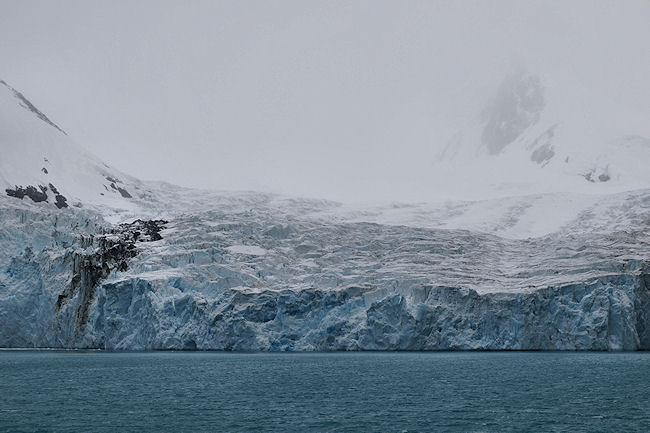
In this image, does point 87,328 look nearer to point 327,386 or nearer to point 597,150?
point 327,386

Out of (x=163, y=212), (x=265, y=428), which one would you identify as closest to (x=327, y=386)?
(x=265, y=428)

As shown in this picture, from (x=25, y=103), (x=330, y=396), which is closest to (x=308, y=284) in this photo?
(x=330, y=396)

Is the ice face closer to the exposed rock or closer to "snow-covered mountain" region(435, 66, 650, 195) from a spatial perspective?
the exposed rock

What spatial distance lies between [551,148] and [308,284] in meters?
107

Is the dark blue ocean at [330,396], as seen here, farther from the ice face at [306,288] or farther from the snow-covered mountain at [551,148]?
the snow-covered mountain at [551,148]

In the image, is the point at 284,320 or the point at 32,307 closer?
the point at 284,320

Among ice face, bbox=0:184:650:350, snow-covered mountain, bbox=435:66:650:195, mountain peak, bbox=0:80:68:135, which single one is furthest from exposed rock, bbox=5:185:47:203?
snow-covered mountain, bbox=435:66:650:195

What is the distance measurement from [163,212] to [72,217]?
25.7 meters

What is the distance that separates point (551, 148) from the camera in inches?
6403

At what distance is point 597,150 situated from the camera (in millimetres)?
147625

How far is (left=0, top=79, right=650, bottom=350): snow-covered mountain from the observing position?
207ft

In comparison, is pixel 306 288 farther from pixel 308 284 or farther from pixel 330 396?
pixel 330 396

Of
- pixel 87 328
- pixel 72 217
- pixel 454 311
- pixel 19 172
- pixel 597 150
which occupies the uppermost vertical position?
pixel 597 150

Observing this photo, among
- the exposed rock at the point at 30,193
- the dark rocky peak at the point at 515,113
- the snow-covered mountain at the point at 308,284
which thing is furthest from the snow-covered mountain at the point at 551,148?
the exposed rock at the point at 30,193
